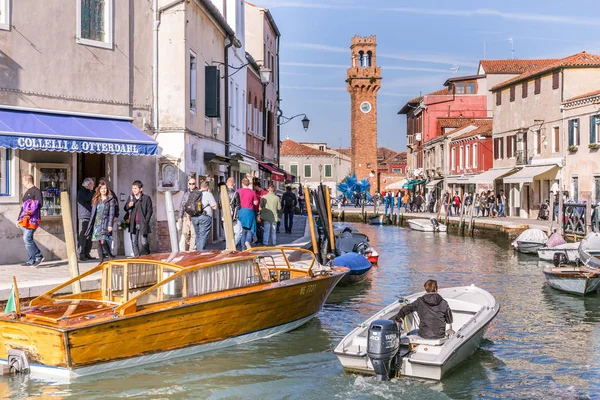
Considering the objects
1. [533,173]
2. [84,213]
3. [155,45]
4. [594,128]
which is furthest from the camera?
[533,173]

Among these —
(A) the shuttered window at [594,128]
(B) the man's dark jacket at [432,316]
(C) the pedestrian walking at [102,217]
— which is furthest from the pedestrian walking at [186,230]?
(A) the shuttered window at [594,128]

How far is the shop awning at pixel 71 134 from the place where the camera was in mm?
13438

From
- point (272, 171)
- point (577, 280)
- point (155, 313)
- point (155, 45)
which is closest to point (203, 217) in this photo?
point (155, 45)

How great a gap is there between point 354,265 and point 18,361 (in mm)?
9677

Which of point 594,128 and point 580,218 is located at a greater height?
point 594,128

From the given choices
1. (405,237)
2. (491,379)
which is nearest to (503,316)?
(491,379)

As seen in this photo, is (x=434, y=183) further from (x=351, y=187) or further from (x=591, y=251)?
(x=591, y=251)

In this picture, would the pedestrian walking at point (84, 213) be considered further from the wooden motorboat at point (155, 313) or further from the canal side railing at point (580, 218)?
the canal side railing at point (580, 218)

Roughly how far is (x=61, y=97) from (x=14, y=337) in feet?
22.3

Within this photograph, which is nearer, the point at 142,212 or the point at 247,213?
the point at 142,212

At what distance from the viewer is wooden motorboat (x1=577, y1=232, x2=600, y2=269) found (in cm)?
1841

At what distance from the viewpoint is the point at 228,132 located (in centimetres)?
2319

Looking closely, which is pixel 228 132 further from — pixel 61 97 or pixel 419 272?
pixel 61 97

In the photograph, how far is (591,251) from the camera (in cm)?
1995
